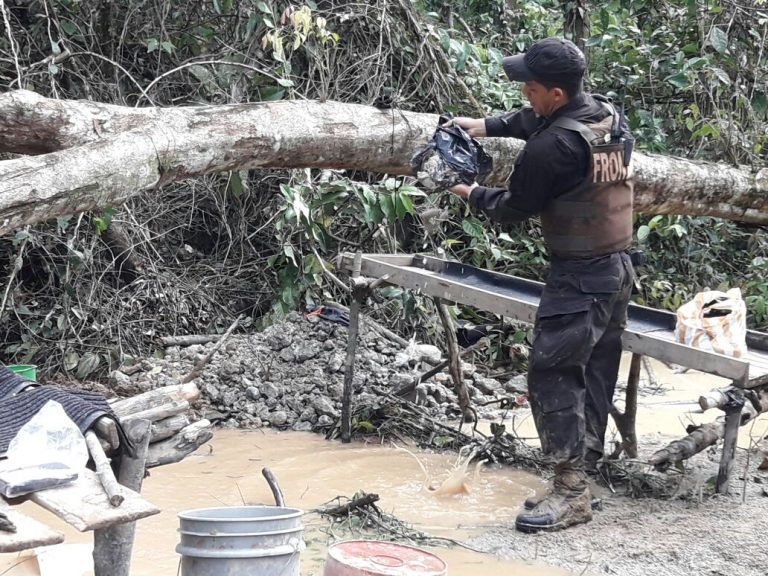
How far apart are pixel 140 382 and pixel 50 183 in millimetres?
2854

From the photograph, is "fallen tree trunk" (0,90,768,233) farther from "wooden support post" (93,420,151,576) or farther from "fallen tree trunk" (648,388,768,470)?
"fallen tree trunk" (648,388,768,470)

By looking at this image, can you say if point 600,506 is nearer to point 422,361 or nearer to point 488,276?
point 488,276

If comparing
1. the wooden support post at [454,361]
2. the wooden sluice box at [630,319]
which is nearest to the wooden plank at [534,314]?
the wooden sluice box at [630,319]

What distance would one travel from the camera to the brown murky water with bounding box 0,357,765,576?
11.6 ft

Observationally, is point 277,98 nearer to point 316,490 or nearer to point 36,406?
point 316,490

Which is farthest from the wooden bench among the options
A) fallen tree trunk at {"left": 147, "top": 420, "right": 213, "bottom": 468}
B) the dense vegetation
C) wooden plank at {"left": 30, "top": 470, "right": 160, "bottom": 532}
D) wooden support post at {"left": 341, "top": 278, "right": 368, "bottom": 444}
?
the dense vegetation

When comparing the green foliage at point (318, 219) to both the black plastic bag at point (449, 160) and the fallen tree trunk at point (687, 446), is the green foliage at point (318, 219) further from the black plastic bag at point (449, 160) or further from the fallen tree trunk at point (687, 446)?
the fallen tree trunk at point (687, 446)

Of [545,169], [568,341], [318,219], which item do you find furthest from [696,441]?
[318,219]

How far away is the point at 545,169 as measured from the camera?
386cm

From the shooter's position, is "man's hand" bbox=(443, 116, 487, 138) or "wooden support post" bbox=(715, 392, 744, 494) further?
"man's hand" bbox=(443, 116, 487, 138)

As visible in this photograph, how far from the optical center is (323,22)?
5730mm

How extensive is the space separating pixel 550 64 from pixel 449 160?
0.61 metres

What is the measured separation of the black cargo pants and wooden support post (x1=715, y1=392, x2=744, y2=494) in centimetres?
62

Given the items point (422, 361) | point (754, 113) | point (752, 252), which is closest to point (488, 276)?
point (422, 361)
